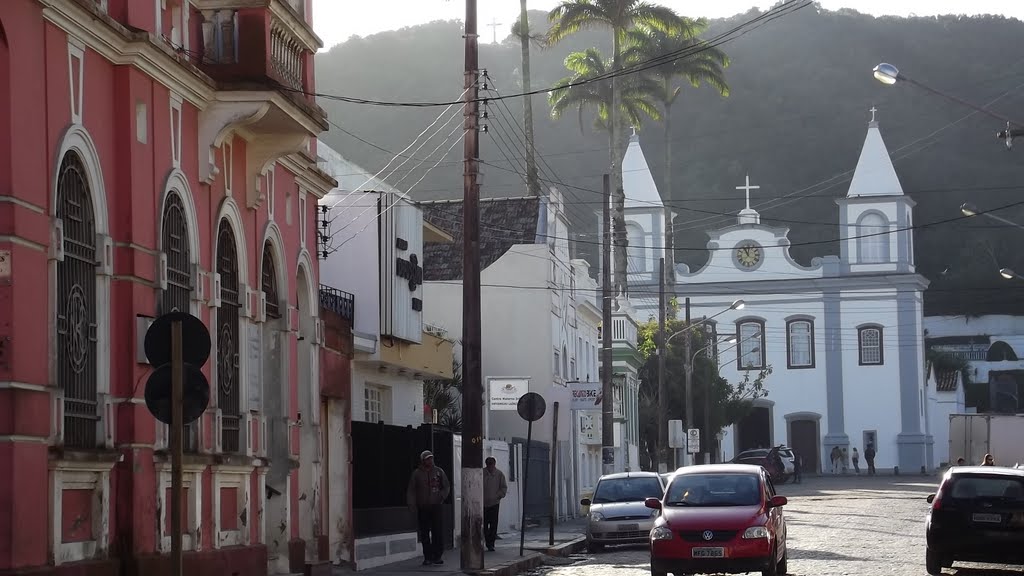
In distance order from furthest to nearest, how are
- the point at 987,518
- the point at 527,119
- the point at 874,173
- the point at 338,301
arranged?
the point at 874,173 → the point at 527,119 → the point at 338,301 → the point at 987,518

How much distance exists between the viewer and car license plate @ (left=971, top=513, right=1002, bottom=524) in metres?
20.4

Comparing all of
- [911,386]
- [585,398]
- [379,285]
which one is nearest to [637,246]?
[911,386]

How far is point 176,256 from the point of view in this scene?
1567 cm

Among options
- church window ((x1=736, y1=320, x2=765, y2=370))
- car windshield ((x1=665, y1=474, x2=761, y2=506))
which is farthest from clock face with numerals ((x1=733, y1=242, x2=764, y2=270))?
car windshield ((x1=665, y1=474, x2=761, y2=506))

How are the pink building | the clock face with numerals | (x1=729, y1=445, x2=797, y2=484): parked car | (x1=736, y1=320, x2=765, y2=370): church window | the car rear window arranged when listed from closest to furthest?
1. the pink building
2. the car rear window
3. (x1=729, y1=445, x2=797, y2=484): parked car
4. (x1=736, y1=320, x2=765, y2=370): church window
5. the clock face with numerals

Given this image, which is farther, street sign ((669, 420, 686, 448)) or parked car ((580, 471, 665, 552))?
street sign ((669, 420, 686, 448))

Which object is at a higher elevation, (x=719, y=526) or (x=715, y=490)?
(x=715, y=490)

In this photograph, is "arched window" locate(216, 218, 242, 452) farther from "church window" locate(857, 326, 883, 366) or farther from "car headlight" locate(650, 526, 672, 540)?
"church window" locate(857, 326, 883, 366)

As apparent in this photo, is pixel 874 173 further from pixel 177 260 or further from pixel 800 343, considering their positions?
pixel 177 260

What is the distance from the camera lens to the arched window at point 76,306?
12719 millimetres

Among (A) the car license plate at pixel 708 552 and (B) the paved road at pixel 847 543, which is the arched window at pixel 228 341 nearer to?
(A) the car license plate at pixel 708 552

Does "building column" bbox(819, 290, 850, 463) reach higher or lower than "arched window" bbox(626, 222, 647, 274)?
lower

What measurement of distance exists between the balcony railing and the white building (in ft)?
0.68

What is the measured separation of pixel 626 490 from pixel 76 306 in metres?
18.2
